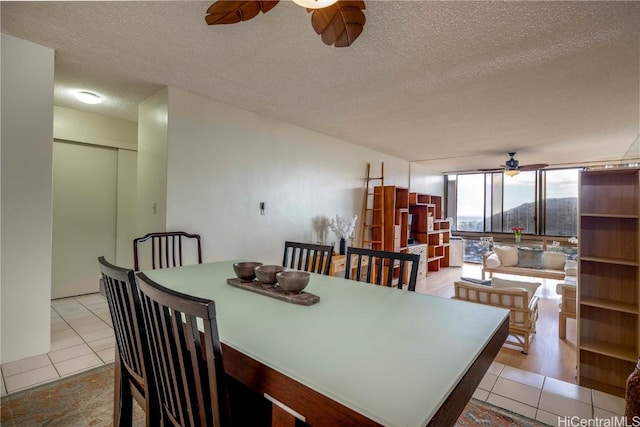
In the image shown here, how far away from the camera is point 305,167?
438 cm

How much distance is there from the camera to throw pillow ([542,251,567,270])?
536 cm

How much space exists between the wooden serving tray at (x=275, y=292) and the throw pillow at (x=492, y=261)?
5476 millimetres

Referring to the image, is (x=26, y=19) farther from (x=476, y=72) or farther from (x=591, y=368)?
(x=591, y=368)

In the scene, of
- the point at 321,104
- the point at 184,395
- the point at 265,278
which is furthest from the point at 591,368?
the point at 321,104

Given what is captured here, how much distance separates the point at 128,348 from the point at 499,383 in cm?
236

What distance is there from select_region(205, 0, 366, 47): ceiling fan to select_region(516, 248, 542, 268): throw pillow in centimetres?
571

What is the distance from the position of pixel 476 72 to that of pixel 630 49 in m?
0.95

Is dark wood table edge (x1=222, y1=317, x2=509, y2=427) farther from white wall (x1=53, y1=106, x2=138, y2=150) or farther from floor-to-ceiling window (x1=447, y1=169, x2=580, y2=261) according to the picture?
floor-to-ceiling window (x1=447, y1=169, x2=580, y2=261)

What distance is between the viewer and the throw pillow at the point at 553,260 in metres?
5.36

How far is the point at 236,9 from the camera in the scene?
1.50m

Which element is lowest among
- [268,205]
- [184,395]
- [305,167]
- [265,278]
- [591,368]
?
[591,368]

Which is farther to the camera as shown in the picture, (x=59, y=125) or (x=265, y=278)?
(x=59, y=125)

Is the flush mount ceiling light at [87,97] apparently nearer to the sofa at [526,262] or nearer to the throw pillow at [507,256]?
the sofa at [526,262]

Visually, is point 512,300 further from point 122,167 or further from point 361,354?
point 122,167
